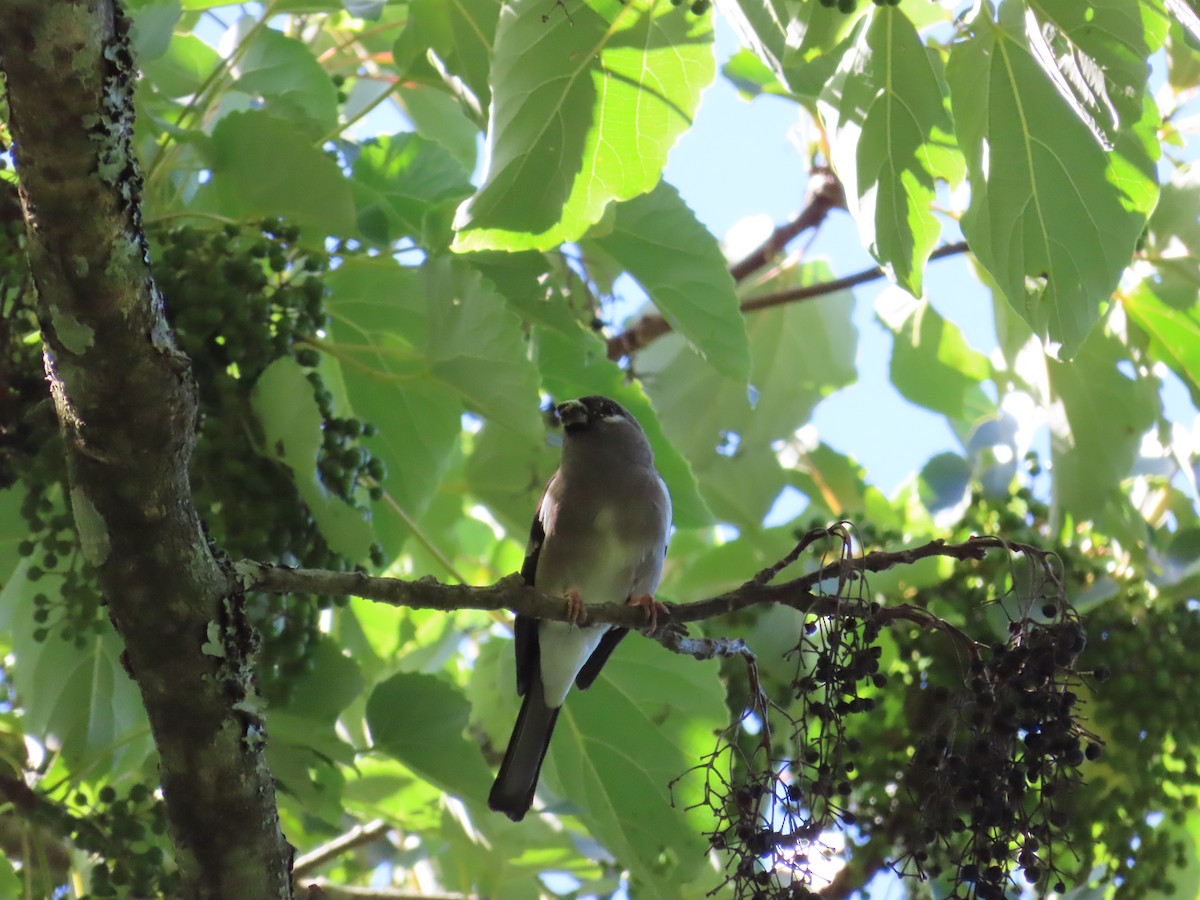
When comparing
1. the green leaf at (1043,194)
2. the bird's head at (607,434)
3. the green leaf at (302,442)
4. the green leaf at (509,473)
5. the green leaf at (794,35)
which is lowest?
the green leaf at (302,442)

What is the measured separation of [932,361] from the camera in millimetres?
3930

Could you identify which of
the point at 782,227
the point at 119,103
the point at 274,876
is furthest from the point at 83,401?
the point at 782,227

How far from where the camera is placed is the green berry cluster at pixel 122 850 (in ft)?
7.79

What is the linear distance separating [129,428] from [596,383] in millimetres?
1502

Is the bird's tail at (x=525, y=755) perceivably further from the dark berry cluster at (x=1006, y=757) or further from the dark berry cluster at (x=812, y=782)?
the dark berry cluster at (x=1006, y=757)

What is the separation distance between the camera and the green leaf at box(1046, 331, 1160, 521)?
10.3ft

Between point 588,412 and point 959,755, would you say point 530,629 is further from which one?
point 959,755

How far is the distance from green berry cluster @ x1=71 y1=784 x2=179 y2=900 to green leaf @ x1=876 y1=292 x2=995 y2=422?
2576 mm

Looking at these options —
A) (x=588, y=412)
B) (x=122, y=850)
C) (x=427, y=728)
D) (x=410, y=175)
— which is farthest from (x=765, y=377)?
(x=122, y=850)

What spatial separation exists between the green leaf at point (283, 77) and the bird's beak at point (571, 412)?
90 cm

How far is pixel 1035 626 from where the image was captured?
169 centimetres

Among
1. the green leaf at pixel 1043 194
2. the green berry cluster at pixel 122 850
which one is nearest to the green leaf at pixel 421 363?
the green berry cluster at pixel 122 850

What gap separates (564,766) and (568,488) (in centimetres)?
84

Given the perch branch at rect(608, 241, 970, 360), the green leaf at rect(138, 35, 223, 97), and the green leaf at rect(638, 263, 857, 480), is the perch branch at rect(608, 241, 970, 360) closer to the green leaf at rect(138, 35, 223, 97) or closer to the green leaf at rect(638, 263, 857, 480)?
the green leaf at rect(638, 263, 857, 480)
